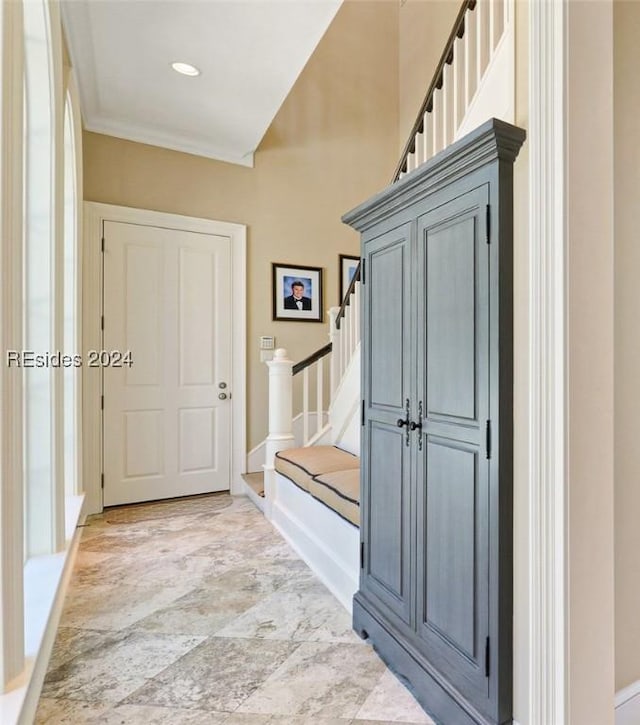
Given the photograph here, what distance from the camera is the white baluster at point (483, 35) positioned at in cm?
179

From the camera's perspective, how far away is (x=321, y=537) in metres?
2.46

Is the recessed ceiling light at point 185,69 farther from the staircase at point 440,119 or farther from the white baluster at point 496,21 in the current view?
the white baluster at point 496,21

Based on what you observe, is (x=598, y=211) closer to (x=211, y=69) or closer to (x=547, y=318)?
(x=547, y=318)

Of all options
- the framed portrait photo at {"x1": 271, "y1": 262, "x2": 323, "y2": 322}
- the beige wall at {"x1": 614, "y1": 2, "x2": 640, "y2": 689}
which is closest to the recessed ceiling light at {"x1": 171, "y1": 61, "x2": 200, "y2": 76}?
the framed portrait photo at {"x1": 271, "y1": 262, "x2": 323, "y2": 322}

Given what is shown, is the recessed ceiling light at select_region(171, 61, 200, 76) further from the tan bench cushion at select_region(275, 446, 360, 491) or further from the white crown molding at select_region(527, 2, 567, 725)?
the tan bench cushion at select_region(275, 446, 360, 491)

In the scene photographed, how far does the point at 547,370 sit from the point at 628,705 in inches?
44.4

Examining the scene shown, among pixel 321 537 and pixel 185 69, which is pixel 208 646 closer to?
pixel 321 537

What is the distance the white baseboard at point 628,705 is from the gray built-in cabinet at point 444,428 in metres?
0.42

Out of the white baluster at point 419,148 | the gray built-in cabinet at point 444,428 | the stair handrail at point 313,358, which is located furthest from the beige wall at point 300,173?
the gray built-in cabinet at point 444,428

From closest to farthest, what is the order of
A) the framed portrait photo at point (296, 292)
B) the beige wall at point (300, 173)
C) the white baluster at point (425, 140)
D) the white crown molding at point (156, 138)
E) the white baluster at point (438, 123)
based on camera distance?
the white baluster at point (438, 123) < the white baluster at point (425, 140) < the white crown molding at point (156, 138) < the beige wall at point (300, 173) < the framed portrait photo at point (296, 292)

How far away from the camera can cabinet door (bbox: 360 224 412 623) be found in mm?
1627

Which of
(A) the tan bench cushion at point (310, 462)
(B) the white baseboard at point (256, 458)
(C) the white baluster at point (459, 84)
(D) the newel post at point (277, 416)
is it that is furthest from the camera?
(B) the white baseboard at point (256, 458)

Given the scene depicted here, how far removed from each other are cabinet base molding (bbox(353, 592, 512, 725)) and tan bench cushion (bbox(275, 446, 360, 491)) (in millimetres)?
839

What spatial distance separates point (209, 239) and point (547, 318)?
3.36 meters
